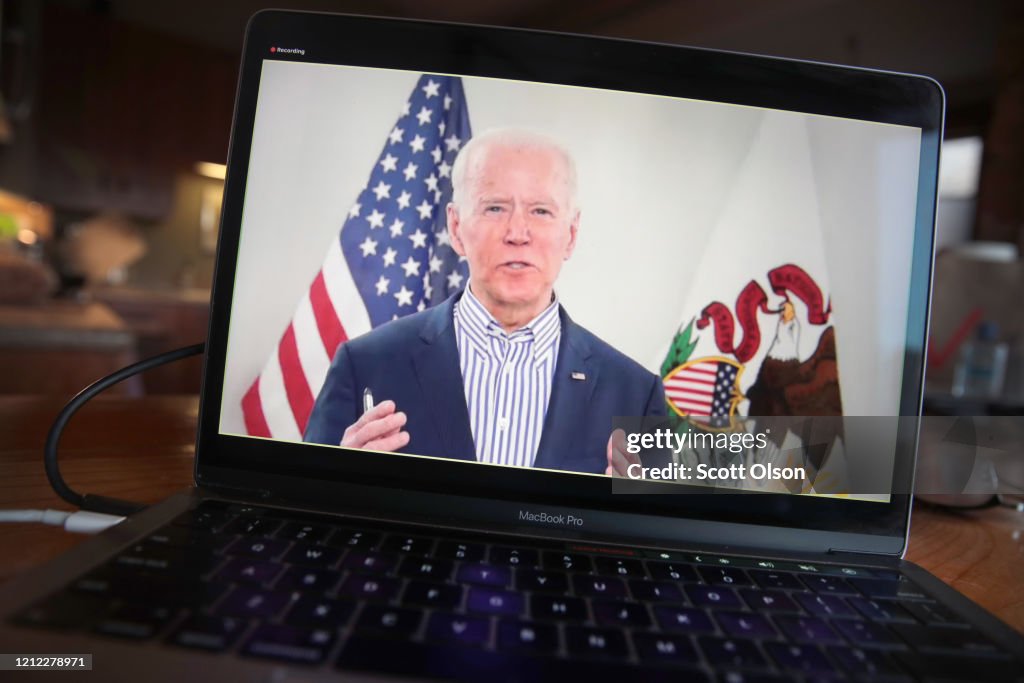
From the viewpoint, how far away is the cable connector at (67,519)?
412mm

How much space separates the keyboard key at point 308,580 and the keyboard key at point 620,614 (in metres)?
0.15

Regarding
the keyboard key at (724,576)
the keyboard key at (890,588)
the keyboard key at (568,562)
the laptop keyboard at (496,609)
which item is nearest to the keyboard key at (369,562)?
the laptop keyboard at (496,609)

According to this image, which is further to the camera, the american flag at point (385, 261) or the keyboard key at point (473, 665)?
the american flag at point (385, 261)

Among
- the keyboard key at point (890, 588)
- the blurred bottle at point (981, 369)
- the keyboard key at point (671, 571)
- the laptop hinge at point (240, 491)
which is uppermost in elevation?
the blurred bottle at point (981, 369)

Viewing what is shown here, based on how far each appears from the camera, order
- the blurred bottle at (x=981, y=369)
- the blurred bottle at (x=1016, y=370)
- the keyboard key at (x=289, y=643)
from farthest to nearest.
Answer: the blurred bottle at (x=1016, y=370)
the blurred bottle at (x=981, y=369)
the keyboard key at (x=289, y=643)

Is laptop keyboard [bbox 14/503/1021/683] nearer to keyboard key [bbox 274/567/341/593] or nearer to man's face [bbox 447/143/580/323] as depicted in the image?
keyboard key [bbox 274/567/341/593]

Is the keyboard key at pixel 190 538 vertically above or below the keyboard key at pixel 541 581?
above

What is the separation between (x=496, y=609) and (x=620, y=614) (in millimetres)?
73

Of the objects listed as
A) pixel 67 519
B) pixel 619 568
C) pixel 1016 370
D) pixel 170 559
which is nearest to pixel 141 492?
pixel 67 519

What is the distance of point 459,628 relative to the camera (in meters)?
0.31

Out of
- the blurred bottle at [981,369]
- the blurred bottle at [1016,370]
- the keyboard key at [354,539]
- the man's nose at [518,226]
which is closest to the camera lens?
the keyboard key at [354,539]

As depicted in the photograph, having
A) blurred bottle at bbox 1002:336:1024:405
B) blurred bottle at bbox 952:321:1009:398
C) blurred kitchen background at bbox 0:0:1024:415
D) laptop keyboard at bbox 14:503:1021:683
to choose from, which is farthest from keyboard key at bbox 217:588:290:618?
blurred bottle at bbox 1002:336:1024:405

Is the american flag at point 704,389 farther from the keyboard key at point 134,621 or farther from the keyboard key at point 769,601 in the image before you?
the keyboard key at point 134,621

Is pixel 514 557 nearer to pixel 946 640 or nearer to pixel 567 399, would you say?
pixel 567 399
